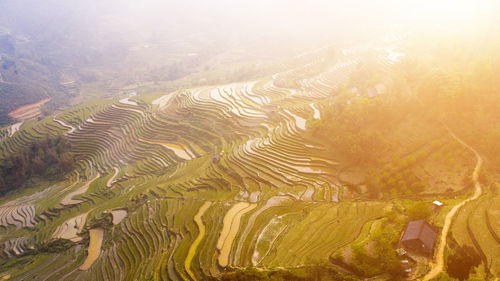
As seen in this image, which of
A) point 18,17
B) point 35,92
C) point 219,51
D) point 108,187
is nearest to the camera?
point 108,187

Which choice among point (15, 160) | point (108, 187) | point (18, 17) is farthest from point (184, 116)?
point (18, 17)

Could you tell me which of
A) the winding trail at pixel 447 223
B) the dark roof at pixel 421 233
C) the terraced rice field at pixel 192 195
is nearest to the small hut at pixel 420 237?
the dark roof at pixel 421 233

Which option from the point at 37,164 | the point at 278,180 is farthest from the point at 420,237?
the point at 37,164

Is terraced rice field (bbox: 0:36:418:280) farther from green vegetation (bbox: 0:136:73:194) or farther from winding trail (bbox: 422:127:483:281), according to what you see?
winding trail (bbox: 422:127:483:281)

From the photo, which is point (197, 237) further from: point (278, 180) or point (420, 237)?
point (420, 237)

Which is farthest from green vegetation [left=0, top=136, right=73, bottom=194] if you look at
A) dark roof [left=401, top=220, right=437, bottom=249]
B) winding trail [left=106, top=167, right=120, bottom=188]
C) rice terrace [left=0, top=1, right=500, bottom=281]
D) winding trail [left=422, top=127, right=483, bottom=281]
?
winding trail [left=422, top=127, right=483, bottom=281]

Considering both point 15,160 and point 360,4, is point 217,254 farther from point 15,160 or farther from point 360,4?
point 360,4
